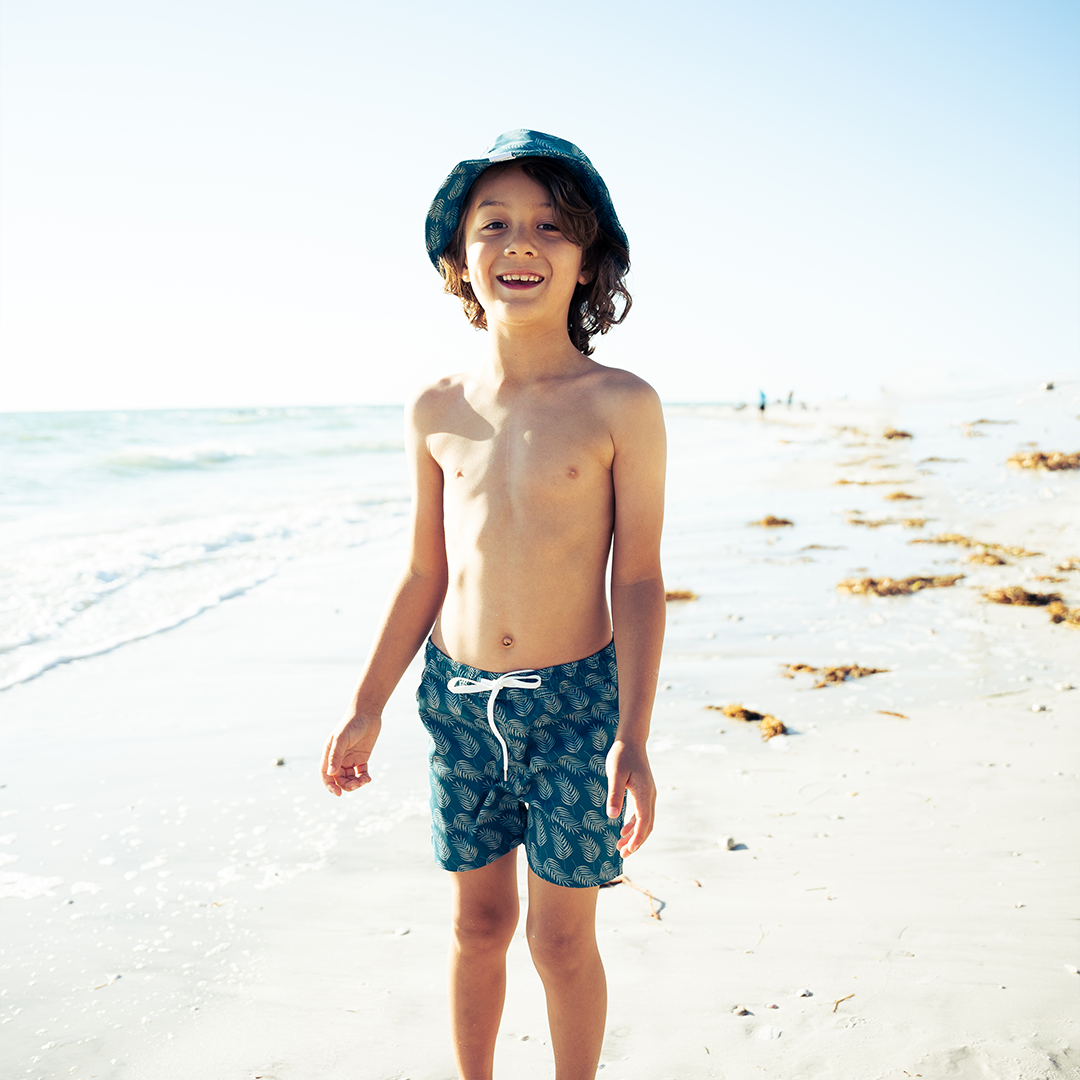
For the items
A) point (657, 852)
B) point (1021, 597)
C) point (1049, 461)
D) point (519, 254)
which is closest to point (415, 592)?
A: point (519, 254)

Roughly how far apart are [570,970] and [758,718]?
236 centimetres

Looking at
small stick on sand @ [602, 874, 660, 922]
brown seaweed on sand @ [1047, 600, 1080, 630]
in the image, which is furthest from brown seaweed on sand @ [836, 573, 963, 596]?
small stick on sand @ [602, 874, 660, 922]

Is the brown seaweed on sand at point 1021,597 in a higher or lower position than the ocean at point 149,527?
higher

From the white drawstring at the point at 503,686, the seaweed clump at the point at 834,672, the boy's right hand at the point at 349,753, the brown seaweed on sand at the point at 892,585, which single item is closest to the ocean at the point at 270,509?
the brown seaweed on sand at the point at 892,585

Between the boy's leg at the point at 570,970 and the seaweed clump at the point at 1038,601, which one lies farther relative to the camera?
the seaweed clump at the point at 1038,601

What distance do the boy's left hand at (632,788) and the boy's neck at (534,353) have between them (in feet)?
2.81

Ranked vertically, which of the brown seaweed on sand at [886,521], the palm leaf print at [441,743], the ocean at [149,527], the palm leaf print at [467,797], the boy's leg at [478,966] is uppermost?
the palm leaf print at [441,743]

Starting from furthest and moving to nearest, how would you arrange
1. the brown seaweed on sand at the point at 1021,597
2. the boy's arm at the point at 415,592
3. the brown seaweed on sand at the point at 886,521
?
the brown seaweed on sand at the point at 886,521, the brown seaweed on sand at the point at 1021,597, the boy's arm at the point at 415,592

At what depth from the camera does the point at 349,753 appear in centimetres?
202

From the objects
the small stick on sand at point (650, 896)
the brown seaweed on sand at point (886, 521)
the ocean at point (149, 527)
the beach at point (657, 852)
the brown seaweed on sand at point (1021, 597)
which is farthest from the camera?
the brown seaweed on sand at point (886, 521)

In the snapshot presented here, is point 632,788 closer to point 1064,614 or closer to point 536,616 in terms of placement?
point 536,616

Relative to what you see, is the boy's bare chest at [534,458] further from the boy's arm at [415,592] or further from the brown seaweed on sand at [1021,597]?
the brown seaweed on sand at [1021,597]

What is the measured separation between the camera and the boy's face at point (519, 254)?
76.0 inches

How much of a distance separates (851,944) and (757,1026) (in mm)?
440
